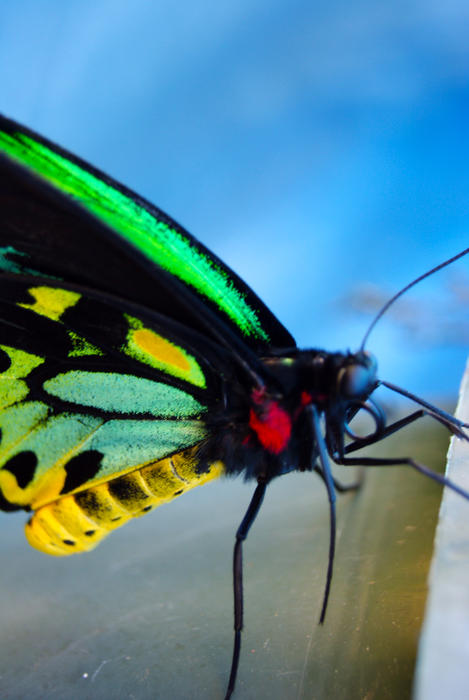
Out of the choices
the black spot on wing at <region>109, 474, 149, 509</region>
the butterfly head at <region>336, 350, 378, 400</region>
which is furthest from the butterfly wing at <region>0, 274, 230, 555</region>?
the butterfly head at <region>336, 350, 378, 400</region>

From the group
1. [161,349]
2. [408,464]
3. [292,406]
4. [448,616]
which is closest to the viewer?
[448,616]

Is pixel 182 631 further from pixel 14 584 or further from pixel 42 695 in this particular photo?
pixel 14 584

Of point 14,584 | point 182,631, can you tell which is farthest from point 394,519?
point 14,584

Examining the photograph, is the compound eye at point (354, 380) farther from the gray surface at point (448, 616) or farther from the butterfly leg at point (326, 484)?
the gray surface at point (448, 616)

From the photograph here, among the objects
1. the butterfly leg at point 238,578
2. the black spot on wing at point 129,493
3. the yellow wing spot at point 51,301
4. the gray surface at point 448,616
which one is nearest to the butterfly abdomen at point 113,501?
the black spot on wing at point 129,493

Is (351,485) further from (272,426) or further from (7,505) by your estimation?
(7,505)

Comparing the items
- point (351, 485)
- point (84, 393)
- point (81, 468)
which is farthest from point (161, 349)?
point (351, 485)

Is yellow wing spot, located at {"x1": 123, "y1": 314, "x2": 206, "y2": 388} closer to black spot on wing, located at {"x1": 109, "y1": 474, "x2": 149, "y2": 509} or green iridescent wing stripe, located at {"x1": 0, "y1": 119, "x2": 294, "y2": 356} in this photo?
green iridescent wing stripe, located at {"x1": 0, "y1": 119, "x2": 294, "y2": 356}
